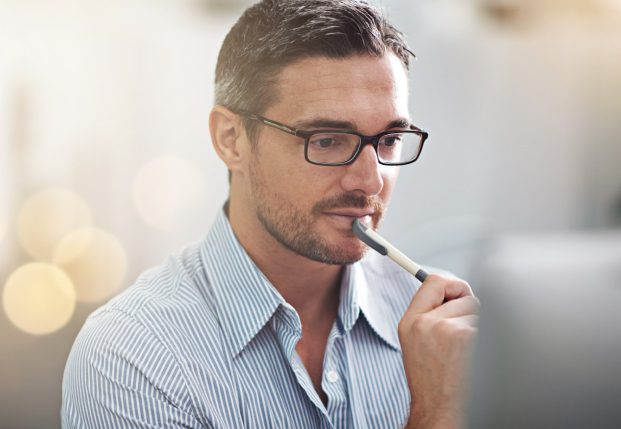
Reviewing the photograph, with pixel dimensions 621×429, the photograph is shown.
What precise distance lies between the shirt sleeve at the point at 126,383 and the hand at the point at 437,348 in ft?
1.24

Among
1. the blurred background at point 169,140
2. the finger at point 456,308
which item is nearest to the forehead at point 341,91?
the finger at point 456,308

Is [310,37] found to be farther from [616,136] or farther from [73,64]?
[73,64]

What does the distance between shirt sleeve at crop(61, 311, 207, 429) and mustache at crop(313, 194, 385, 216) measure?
1.28 feet

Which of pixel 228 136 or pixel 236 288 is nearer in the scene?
pixel 236 288

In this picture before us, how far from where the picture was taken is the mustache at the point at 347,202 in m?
1.34

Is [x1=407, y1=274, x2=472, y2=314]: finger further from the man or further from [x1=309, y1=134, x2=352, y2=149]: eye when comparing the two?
[x1=309, y1=134, x2=352, y2=149]: eye

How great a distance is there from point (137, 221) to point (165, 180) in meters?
0.24

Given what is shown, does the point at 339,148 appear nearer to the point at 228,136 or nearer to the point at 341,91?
the point at 341,91

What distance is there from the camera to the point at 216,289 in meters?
1.38

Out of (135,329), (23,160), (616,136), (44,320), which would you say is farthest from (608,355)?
(23,160)

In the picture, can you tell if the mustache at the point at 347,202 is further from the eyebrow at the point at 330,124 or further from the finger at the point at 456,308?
the finger at the point at 456,308

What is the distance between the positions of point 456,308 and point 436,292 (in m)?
0.04

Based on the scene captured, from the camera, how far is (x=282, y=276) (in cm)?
146

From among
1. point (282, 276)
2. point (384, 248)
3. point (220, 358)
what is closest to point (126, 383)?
point (220, 358)
